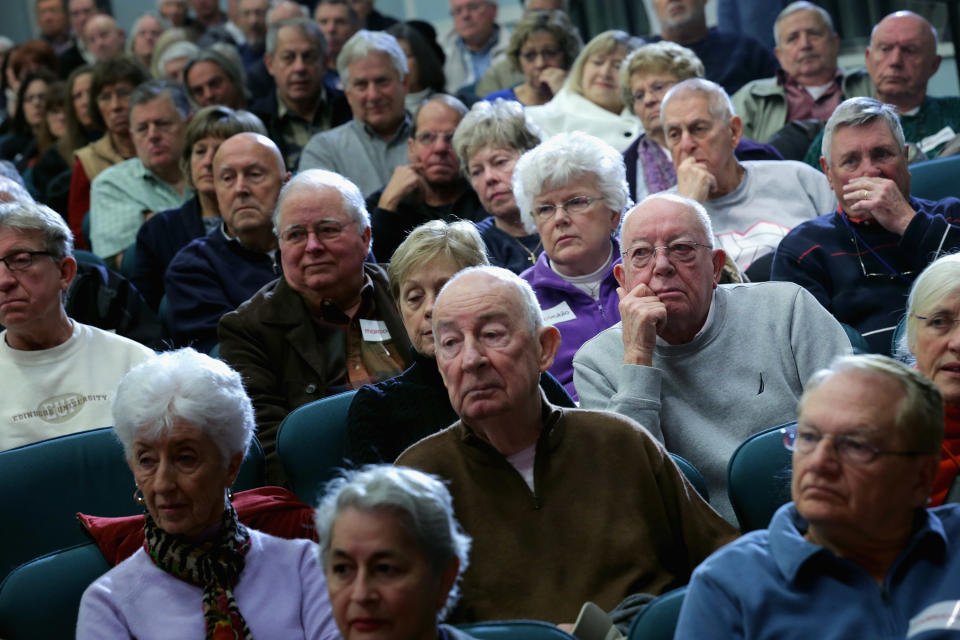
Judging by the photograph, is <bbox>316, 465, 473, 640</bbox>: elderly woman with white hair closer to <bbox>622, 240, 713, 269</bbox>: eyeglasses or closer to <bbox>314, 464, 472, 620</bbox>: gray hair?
<bbox>314, 464, 472, 620</bbox>: gray hair

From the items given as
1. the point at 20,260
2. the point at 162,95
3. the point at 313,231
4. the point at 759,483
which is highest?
the point at 162,95

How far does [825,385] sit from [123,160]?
4.16 m

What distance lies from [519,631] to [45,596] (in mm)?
871

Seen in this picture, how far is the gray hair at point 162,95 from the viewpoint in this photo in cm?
476

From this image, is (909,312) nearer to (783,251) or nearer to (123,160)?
(783,251)

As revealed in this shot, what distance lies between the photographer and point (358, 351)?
3.13m

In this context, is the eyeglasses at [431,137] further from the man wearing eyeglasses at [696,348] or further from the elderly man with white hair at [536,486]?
the elderly man with white hair at [536,486]

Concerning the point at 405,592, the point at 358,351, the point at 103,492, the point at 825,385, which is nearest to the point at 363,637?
the point at 405,592

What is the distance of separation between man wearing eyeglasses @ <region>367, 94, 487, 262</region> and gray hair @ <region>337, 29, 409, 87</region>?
52 cm

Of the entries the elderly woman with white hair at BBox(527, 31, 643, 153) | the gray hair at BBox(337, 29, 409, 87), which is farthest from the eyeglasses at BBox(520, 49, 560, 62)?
the gray hair at BBox(337, 29, 409, 87)

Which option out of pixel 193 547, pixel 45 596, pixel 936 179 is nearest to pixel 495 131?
pixel 936 179

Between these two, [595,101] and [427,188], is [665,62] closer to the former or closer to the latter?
[595,101]

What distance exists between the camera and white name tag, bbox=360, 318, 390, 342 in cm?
313

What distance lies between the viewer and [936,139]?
14.2 feet
